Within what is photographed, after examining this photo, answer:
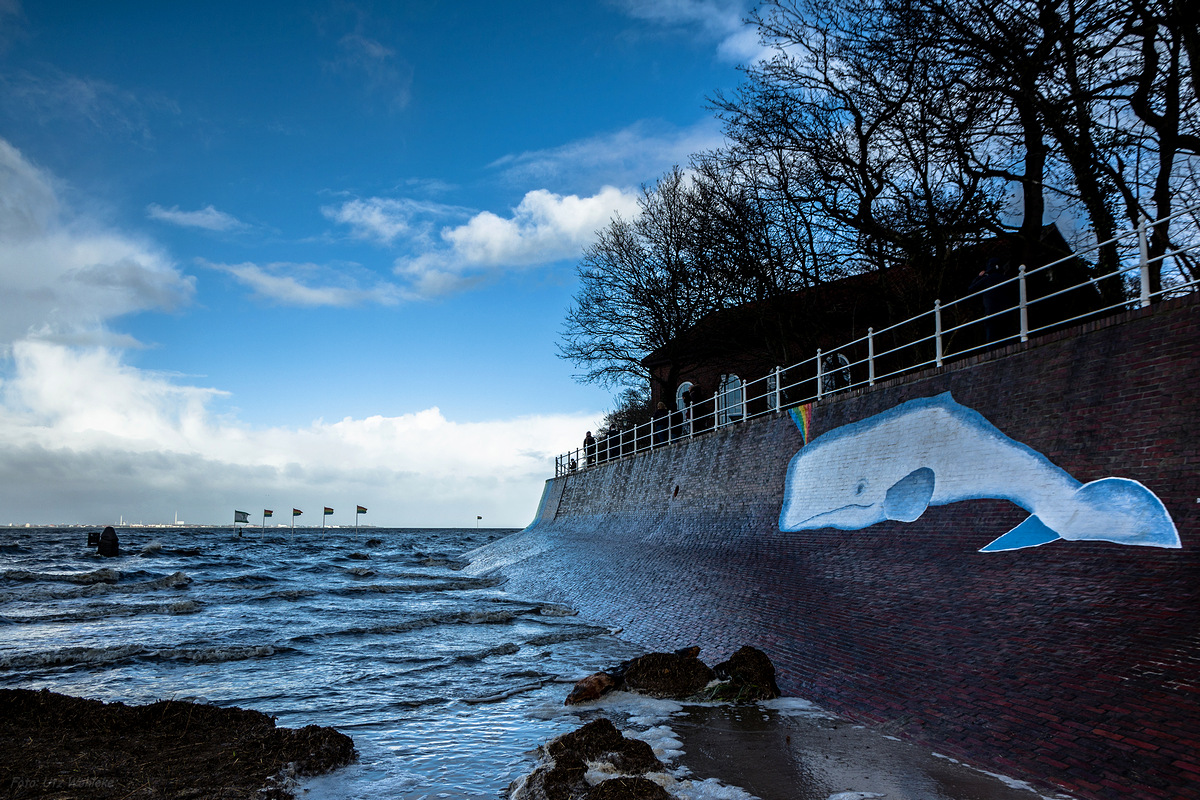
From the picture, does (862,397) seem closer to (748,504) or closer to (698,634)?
(748,504)

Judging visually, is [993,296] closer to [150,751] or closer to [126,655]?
[150,751]

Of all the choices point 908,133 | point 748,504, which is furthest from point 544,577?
point 908,133

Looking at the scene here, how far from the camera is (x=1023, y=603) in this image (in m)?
6.84

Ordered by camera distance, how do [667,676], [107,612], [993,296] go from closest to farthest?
[667,676] < [993,296] < [107,612]

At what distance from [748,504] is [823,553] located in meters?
3.84

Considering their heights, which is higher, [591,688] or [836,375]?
[836,375]

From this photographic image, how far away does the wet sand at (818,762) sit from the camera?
4.75 meters

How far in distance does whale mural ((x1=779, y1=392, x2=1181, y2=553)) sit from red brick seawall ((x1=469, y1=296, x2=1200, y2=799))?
0.49 ft

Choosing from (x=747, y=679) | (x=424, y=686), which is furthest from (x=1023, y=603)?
(x=424, y=686)

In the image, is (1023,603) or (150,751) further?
(1023,603)

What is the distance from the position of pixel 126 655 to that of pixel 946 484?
38.4ft

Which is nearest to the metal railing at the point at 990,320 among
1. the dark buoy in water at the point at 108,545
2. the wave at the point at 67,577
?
the wave at the point at 67,577

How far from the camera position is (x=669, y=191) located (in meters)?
29.7

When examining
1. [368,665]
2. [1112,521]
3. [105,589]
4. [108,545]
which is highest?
[1112,521]
